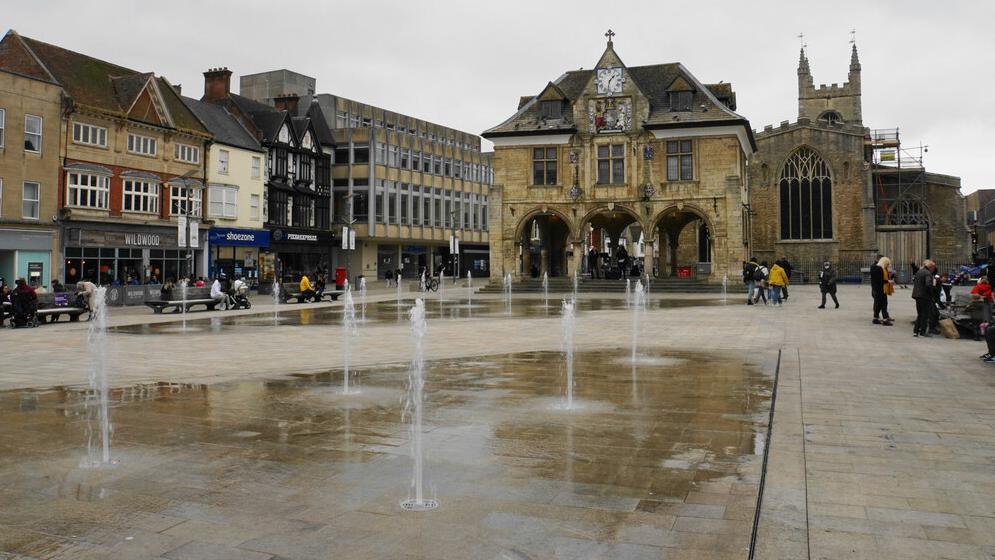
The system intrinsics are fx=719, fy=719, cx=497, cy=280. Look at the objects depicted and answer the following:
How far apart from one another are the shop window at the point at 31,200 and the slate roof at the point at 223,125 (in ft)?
40.7

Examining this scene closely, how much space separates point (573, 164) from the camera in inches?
1729

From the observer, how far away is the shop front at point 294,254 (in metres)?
51.1

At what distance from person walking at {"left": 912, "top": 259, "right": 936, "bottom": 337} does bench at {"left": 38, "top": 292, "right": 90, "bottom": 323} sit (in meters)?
23.2

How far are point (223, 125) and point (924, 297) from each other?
141ft

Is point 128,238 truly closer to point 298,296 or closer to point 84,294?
point 298,296

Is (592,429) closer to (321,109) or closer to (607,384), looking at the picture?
(607,384)

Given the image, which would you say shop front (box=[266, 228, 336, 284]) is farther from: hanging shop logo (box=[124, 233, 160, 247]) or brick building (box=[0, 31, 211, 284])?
hanging shop logo (box=[124, 233, 160, 247])

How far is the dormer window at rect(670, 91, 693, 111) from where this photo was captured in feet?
139

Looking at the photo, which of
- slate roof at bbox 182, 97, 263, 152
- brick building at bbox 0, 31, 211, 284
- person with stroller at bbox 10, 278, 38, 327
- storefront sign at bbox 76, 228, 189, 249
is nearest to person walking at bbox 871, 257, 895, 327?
person with stroller at bbox 10, 278, 38, 327

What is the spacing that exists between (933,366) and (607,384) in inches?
223

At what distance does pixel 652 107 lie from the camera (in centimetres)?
4344

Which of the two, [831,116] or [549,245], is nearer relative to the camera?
[549,245]

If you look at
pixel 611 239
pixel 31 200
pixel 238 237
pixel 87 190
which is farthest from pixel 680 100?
pixel 31 200

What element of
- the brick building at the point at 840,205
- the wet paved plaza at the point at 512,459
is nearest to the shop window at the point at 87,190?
the wet paved plaza at the point at 512,459
